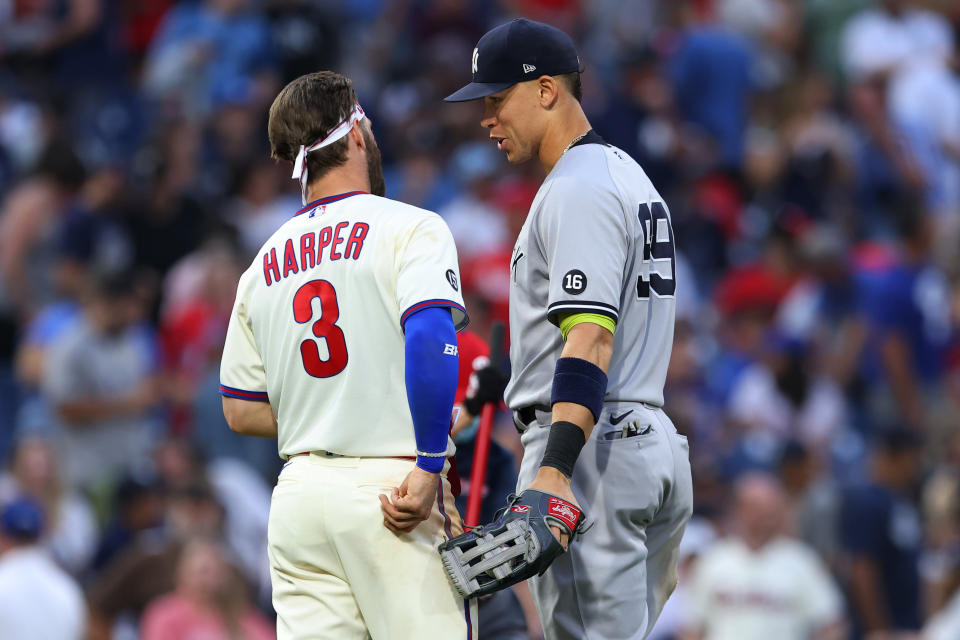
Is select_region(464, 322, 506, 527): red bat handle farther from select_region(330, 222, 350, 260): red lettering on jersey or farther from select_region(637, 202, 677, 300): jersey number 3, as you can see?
select_region(330, 222, 350, 260): red lettering on jersey

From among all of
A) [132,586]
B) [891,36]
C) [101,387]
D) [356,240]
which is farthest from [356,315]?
[891,36]

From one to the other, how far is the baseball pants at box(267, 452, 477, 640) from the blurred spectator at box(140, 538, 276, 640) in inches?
156

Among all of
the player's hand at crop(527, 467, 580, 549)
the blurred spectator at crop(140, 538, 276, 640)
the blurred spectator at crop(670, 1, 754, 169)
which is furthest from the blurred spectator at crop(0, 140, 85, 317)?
the player's hand at crop(527, 467, 580, 549)

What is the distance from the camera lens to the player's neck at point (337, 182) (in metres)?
4.39

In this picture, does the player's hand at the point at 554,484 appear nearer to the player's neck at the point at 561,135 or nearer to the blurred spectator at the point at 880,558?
the player's neck at the point at 561,135

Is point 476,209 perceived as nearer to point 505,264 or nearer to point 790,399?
point 505,264

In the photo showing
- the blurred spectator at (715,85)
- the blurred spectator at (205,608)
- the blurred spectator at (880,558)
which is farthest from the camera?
the blurred spectator at (715,85)

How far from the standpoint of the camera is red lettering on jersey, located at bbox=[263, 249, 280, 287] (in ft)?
14.2

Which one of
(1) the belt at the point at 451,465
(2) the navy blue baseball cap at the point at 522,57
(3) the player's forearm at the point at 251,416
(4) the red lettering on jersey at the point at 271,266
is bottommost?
(1) the belt at the point at 451,465

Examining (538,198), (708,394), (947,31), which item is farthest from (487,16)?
(538,198)

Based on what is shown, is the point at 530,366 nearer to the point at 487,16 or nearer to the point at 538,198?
the point at 538,198

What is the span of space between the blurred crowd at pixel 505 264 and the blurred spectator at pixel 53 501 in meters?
0.02

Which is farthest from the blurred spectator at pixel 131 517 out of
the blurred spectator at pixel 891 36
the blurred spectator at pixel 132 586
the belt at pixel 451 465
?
the blurred spectator at pixel 891 36

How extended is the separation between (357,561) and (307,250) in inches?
34.2
